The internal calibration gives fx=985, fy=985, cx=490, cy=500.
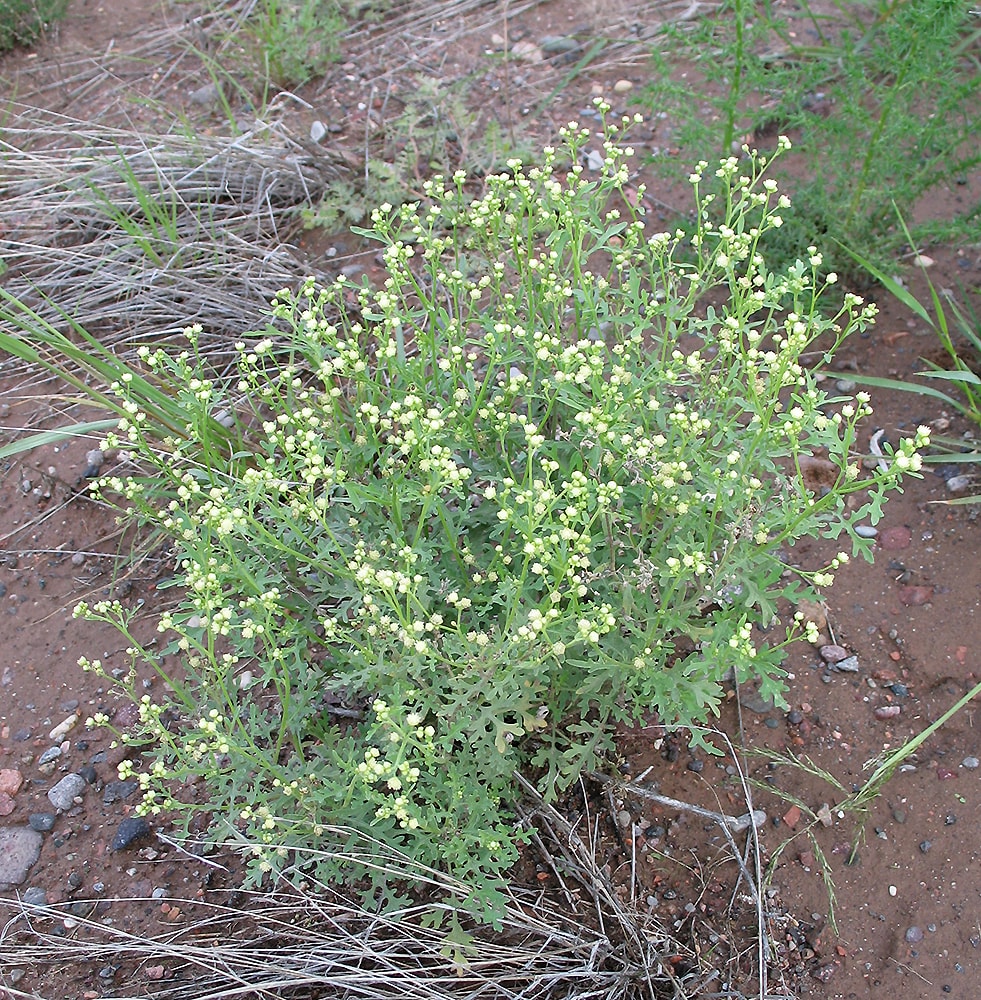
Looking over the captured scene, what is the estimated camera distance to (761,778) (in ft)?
11.5

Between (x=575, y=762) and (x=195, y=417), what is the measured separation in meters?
1.67

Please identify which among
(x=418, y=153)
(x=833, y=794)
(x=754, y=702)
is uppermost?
(x=418, y=153)

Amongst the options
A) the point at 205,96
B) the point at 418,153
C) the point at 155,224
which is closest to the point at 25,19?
the point at 205,96

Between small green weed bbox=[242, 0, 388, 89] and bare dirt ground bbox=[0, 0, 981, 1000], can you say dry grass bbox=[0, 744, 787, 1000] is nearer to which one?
bare dirt ground bbox=[0, 0, 981, 1000]

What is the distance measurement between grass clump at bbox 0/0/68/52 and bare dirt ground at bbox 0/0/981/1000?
332 centimetres

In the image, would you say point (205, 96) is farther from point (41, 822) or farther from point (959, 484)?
point (959, 484)

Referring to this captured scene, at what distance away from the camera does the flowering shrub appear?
8.80 ft

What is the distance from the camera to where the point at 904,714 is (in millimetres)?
3621

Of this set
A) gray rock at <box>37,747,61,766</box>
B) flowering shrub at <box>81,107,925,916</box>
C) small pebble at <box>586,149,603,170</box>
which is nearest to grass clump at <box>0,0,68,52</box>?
small pebble at <box>586,149,603,170</box>

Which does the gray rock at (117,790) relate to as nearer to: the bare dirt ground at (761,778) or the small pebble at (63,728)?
the bare dirt ground at (761,778)

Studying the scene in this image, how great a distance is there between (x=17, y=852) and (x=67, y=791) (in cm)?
25

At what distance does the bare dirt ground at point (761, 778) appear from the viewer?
315 centimetres

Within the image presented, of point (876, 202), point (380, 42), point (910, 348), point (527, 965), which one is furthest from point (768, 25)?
point (527, 965)

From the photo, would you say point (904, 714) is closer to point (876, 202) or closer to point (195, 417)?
point (876, 202)
